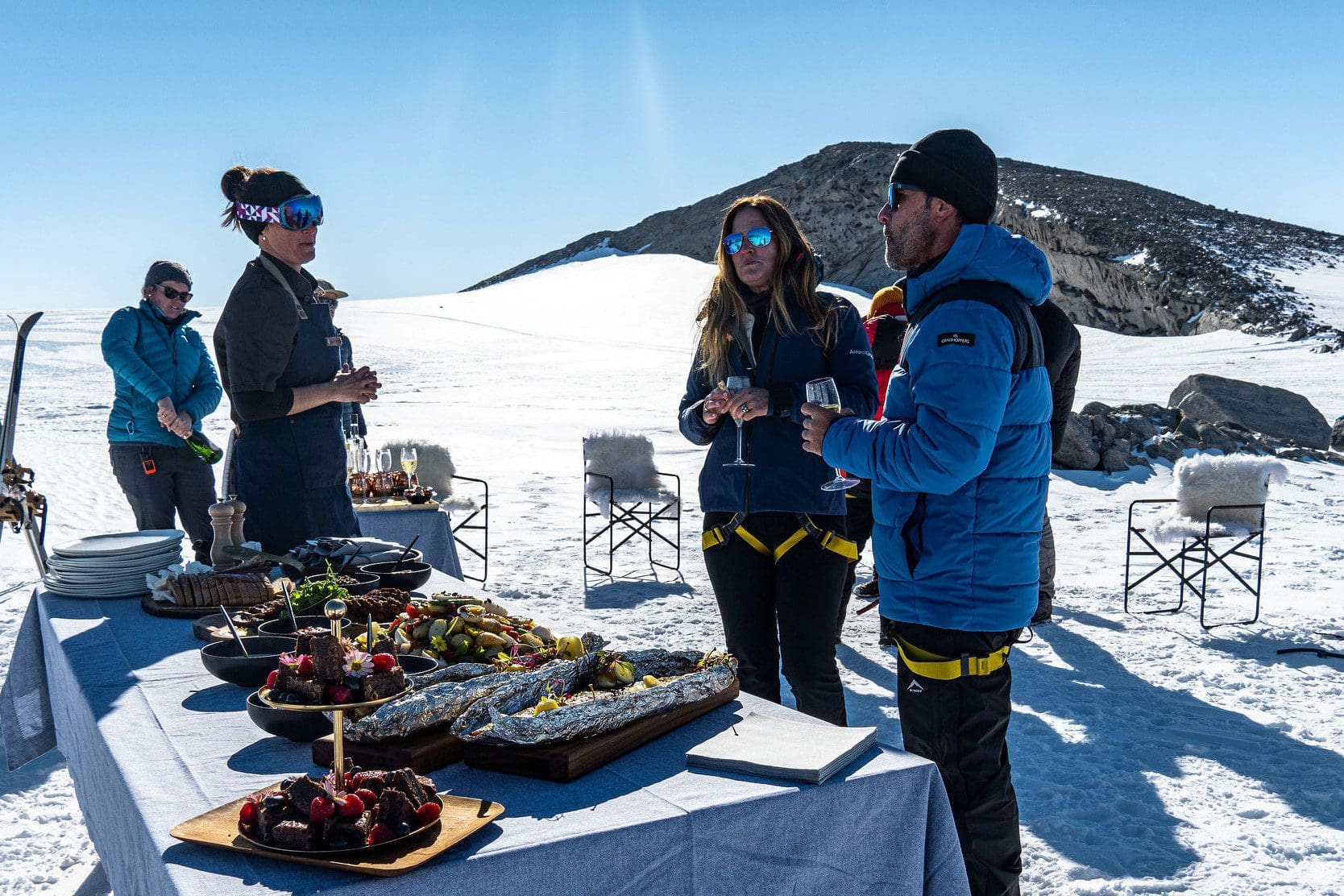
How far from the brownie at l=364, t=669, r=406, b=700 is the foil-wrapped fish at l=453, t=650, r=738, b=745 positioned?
0.44 feet

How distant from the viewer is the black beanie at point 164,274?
5152mm

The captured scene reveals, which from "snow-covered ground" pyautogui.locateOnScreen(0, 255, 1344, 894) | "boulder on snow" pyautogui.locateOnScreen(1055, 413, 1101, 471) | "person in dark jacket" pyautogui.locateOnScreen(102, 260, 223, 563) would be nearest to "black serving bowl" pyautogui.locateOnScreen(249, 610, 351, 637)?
"snow-covered ground" pyautogui.locateOnScreen(0, 255, 1344, 894)

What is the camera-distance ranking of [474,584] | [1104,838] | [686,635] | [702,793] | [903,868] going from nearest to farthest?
1. [702,793]
2. [903,868]
3. [1104,838]
4. [686,635]
5. [474,584]

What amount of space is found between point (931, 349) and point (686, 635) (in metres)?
4.06

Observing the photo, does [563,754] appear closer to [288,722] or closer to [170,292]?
[288,722]

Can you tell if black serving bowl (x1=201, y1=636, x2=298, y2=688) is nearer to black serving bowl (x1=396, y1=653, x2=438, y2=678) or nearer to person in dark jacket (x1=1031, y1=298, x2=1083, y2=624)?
black serving bowl (x1=396, y1=653, x2=438, y2=678)

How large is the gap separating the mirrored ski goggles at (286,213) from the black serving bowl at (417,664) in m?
1.80

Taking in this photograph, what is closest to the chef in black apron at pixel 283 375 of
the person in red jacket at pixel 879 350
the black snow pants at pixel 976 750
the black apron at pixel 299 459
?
the black apron at pixel 299 459

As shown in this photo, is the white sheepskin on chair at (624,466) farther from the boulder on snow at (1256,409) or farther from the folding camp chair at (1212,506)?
the boulder on snow at (1256,409)

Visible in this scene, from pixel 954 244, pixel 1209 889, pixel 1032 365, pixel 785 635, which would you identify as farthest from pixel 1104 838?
pixel 954 244

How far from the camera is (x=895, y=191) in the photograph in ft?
8.11

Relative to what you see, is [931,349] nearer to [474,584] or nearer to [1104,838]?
[1104,838]

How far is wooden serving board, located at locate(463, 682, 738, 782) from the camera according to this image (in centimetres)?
163

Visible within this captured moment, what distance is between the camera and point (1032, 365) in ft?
7.50
